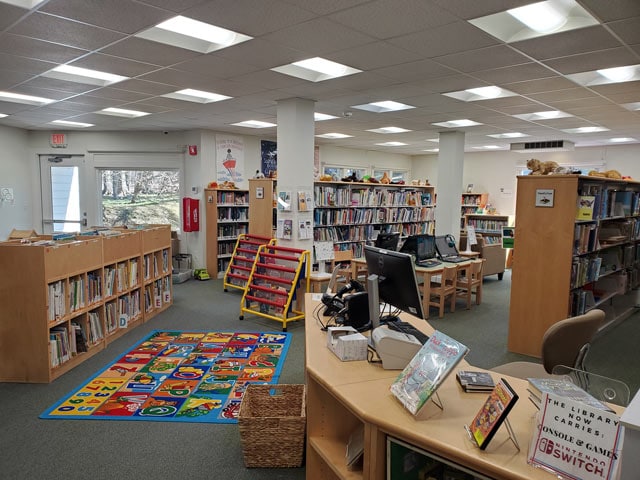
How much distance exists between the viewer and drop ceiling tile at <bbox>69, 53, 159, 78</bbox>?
4.21m

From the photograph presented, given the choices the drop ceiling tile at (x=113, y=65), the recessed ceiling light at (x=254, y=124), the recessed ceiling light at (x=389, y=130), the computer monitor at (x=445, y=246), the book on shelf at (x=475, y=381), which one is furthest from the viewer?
the recessed ceiling light at (x=389, y=130)

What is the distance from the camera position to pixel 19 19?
326cm

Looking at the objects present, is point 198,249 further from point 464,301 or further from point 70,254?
point 464,301

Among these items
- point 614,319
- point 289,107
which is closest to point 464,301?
point 614,319

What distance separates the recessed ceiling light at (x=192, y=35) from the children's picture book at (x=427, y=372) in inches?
118

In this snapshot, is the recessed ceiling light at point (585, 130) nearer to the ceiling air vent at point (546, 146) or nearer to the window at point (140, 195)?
the ceiling air vent at point (546, 146)

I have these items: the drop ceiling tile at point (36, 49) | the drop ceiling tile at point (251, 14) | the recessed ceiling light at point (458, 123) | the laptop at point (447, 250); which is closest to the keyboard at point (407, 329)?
the drop ceiling tile at point (251, 14)

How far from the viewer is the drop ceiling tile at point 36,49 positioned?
3.72 meters

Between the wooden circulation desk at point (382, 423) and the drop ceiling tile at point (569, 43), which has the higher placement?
the drop ceiling tile at point (569, 43)

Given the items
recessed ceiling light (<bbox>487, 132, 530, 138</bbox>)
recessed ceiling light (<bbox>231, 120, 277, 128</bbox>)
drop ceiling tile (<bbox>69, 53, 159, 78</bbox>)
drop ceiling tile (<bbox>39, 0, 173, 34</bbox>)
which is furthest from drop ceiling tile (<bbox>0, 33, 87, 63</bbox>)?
recessed ceiling light (<bbox>487, 132, 530, 138</bbox>)

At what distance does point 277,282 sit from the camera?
19.1 ft

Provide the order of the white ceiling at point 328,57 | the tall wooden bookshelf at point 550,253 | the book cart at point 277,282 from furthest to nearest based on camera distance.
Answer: the book cart at point 277,282
the tall wooden bookshelf at point 550,253
the white ceiling at point 328,57

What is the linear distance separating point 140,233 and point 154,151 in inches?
162

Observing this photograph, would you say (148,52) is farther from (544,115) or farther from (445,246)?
(544,115)
